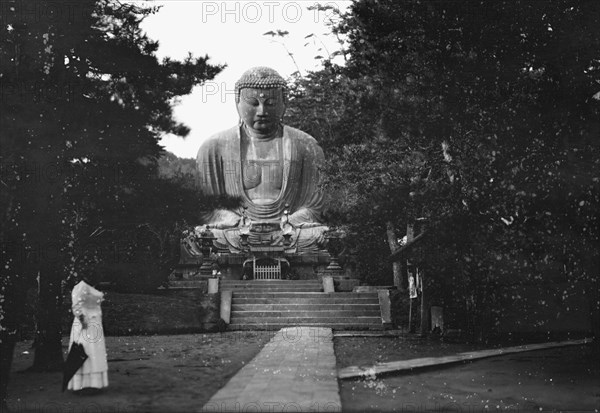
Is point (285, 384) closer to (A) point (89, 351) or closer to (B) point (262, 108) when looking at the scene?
(A) point (89, 351)

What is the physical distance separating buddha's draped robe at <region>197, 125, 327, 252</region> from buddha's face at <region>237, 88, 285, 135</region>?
0.60m

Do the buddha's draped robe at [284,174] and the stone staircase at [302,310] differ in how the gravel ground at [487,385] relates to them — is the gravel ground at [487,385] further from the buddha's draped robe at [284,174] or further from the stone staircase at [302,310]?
the buddha's draped robe at [284,174]

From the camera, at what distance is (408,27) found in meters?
10.0

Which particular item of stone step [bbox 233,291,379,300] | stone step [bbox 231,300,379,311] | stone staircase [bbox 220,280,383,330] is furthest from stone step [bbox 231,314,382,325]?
stone step [bbox 233,291,379,300]

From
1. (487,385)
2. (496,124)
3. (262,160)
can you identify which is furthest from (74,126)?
(262,160)

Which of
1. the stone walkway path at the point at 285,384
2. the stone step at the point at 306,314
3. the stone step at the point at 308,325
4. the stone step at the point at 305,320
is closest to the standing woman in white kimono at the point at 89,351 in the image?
the stone walkway path at the point at 285,384

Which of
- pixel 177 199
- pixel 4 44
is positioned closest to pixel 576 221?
pixel 177 199

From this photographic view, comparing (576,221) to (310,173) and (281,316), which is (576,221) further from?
(310,173)

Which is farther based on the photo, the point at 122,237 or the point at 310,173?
the point at 310,173

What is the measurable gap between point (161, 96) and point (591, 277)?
5623 millimetres

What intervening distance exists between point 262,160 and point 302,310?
9566 mm

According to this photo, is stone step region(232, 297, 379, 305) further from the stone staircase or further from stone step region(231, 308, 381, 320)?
stone step region(231, 308, 381, 320)

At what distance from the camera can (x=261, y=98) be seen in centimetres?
2434

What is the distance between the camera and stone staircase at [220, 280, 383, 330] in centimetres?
1546
